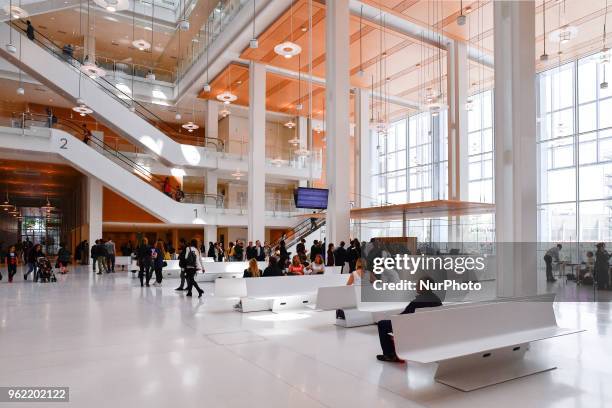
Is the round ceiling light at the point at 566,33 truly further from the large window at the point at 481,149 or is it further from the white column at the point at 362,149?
the white column at the point at 362,149

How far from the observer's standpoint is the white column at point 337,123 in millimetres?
16000

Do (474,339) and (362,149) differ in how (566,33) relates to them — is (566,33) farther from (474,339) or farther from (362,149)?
(362,149)

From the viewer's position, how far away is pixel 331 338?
22.3 ft

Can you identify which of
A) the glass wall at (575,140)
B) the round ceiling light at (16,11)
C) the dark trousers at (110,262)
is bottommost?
the dark trousers at (110,262)

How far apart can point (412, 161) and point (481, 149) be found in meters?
4.60

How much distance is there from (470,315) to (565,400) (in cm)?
117

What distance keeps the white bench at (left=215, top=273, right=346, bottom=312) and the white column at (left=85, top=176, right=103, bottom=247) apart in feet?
62.3

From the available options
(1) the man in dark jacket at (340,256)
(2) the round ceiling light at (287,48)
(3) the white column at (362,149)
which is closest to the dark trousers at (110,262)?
(1) the man in dark jacket at (340,256)

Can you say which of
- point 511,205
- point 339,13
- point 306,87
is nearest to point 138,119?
point 306,87

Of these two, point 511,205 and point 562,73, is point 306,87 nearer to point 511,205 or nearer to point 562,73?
point 562,73

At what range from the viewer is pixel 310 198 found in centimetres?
1580

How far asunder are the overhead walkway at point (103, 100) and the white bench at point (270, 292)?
7.74 metres

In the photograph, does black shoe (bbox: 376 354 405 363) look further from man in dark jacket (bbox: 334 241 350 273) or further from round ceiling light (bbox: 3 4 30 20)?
round ceiling light (bbox: 3 4 30 20)

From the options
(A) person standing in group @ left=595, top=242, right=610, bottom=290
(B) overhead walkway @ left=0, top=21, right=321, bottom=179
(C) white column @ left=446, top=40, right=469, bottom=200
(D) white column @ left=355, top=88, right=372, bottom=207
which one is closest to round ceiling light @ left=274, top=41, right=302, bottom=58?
(B) overhead walkway @ left=0, top=21, right=321, bottom=179
